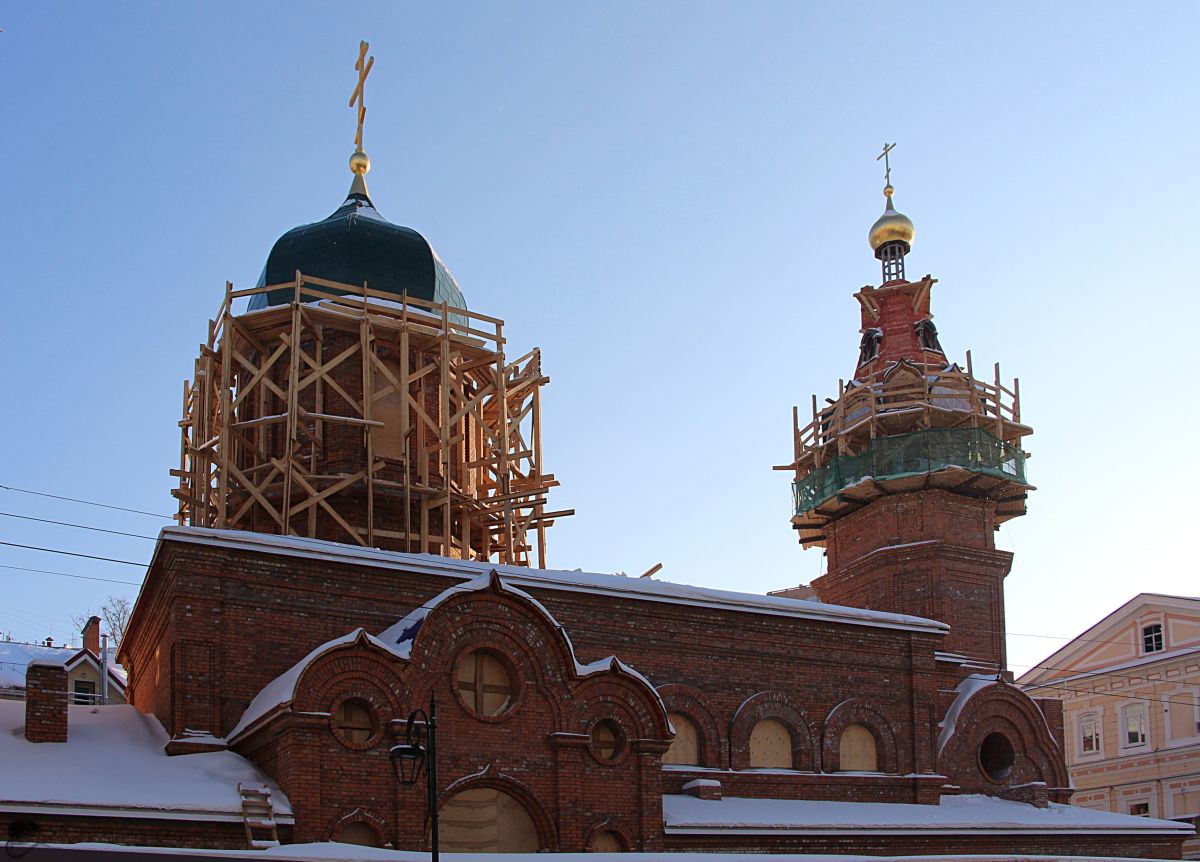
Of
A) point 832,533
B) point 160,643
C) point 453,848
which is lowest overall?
point 453,848

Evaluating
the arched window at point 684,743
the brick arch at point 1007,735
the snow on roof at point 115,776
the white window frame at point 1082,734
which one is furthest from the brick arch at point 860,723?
the white window frame at point 1082,734

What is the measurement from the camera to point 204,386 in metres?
27.1

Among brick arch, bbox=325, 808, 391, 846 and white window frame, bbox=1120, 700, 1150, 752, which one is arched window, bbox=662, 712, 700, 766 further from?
white window frame, bbox=1120, 700, 1150, 752

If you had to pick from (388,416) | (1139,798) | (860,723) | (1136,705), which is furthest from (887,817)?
(1136,705)

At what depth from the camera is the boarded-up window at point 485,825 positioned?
64.0ft

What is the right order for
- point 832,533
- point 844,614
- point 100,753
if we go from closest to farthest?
point 100,753
point 844,614
point 832,533

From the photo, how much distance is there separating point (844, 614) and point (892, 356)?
9.59 metres

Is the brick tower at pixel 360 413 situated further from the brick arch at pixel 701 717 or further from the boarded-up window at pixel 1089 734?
the boarded-up window at pixel 1089 734

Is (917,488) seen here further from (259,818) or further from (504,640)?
(259,818)

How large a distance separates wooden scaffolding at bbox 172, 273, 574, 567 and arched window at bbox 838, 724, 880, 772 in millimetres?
6513

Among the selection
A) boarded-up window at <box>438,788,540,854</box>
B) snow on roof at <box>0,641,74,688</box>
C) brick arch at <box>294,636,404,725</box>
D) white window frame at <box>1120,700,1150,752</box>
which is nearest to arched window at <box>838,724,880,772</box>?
boarded-up window at <box>438,788,540,854</box>

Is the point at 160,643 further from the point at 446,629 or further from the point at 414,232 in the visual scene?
the point at 414,232

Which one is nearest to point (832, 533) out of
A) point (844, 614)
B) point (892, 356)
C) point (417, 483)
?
point (892, 356)

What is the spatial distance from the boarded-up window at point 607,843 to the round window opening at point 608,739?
996mm
